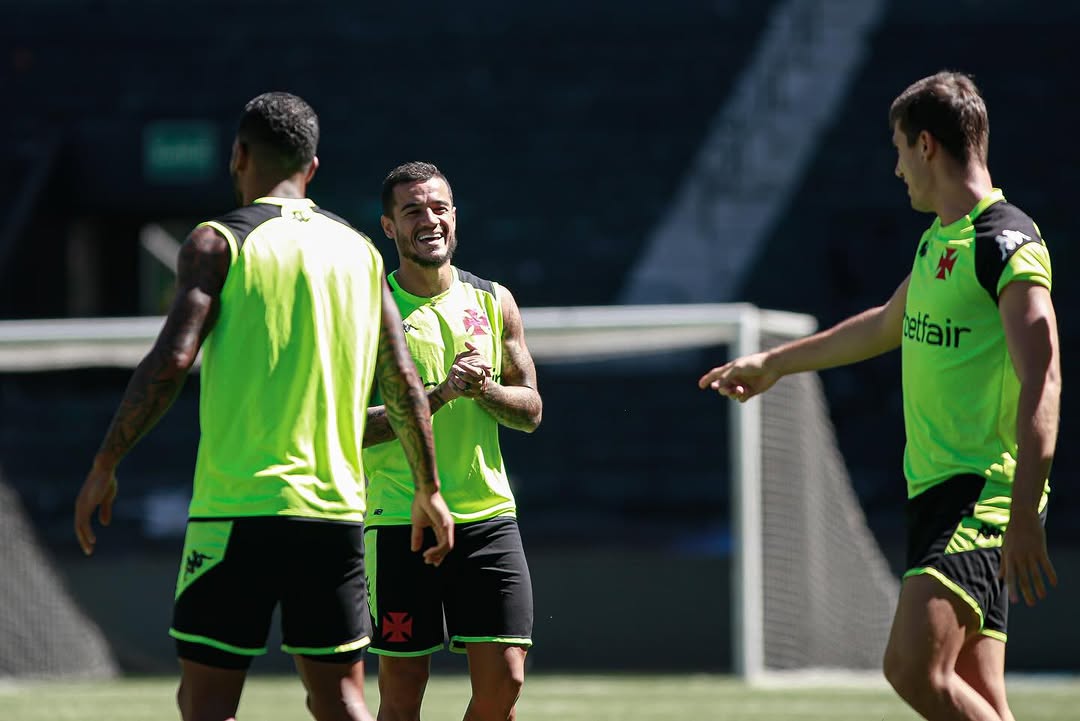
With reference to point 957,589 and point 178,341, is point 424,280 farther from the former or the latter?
point 957,589

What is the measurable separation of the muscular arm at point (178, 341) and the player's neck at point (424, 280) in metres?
1.16

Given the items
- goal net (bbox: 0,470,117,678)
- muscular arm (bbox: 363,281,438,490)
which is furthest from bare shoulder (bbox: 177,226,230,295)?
goal net (bbox: 0,470,117,678)

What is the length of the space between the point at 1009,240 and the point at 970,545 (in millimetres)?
688

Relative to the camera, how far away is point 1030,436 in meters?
3.53

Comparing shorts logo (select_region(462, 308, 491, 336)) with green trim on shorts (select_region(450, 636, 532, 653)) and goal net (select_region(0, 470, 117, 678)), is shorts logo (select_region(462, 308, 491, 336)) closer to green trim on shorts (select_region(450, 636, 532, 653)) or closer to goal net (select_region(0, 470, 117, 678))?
green trim on shorts (select_region(450, 636, 532, 653))

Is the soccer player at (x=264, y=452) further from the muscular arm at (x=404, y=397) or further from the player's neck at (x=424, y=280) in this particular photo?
the player's neck at (x=424, y=280)

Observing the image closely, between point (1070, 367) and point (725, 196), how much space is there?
3117 mm

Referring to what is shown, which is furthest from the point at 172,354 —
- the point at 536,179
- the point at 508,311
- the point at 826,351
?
the point at 536,179

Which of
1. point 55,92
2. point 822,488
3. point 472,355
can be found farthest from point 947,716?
point 55,92

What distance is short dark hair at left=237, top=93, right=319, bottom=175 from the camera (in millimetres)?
→ 3828

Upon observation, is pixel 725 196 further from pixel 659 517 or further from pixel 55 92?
pixel 55 92

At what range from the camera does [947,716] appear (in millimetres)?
3641

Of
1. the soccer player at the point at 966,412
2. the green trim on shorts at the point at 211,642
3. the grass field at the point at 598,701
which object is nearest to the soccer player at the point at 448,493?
the green trim on shorts at the point at 211,642

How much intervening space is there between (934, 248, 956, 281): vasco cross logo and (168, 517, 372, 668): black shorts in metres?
1.48
